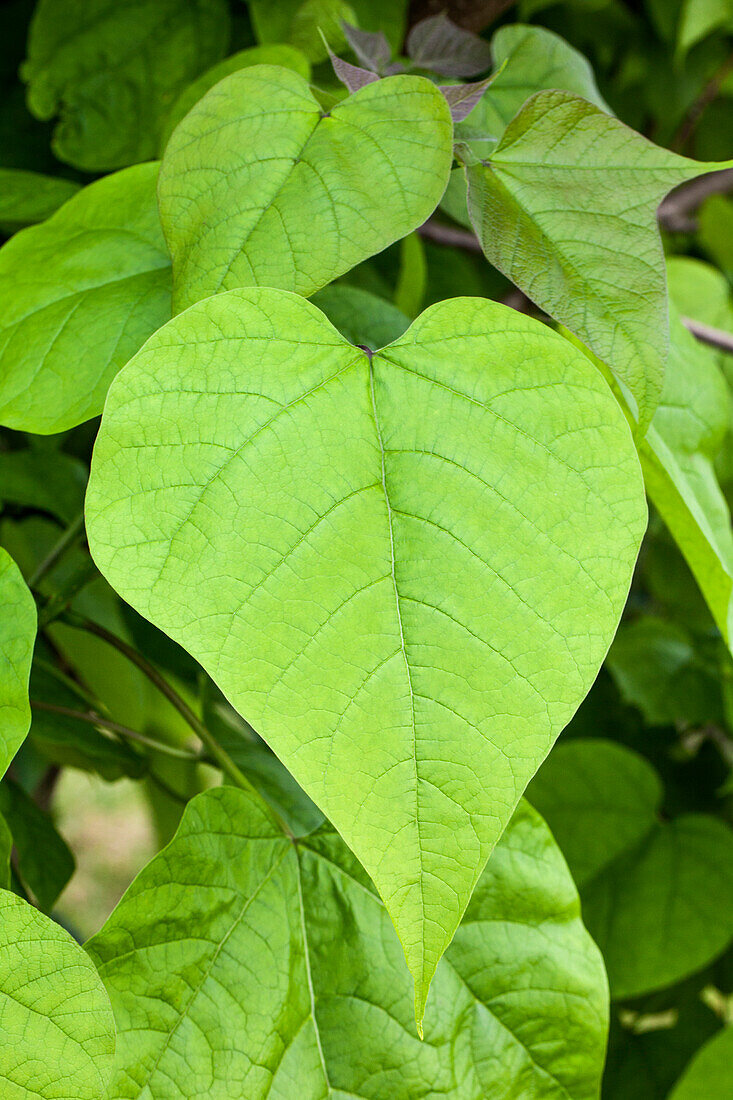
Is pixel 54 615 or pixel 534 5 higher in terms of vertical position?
pixel 534 5

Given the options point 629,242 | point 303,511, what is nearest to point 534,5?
point 629,242

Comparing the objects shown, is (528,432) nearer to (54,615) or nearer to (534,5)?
(54,615)

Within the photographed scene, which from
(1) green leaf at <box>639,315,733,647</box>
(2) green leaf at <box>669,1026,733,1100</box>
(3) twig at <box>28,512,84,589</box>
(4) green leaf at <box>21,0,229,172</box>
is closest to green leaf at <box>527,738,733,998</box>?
(2) green leaf at <box>669,1026,733,1100</box>

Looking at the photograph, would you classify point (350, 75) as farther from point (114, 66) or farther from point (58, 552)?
point (114, 66)

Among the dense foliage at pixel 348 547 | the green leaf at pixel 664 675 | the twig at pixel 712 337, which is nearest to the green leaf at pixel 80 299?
the dense foliage at pixel 348 547

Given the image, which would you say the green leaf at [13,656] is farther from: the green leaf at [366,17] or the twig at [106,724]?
the green leaf at [366,17]

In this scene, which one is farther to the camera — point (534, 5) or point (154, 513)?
point (534, 5)

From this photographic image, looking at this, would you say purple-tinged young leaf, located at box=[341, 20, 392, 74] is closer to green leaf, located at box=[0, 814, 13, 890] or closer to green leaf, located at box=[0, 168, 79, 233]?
green leaf, located at box=[0, 168, 79, 233]
